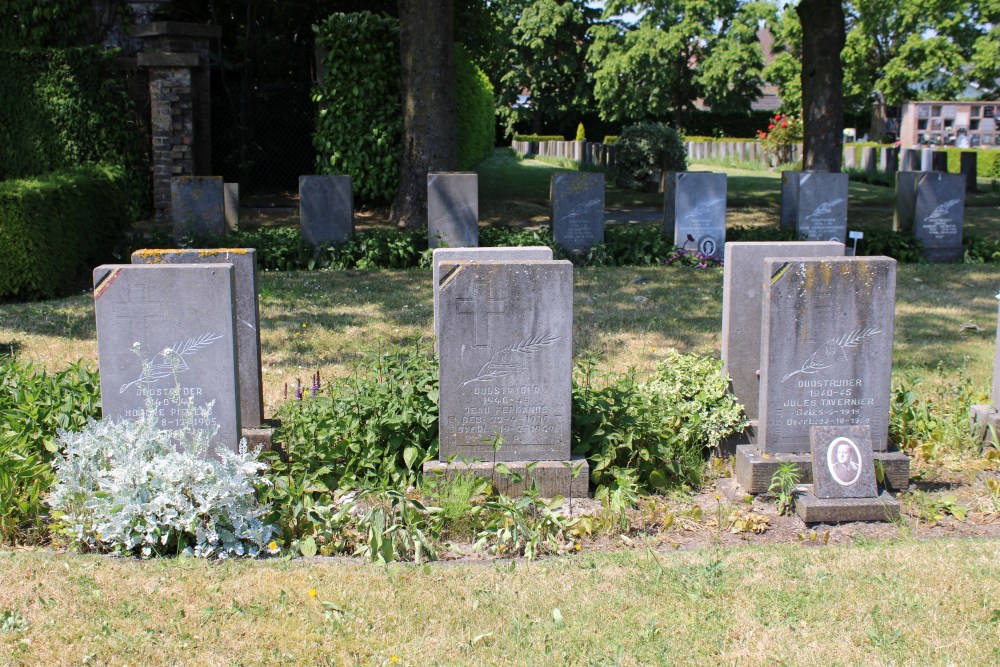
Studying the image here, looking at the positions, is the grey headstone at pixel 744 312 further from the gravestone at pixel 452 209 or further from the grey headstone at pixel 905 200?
the grey headstone at pixel 905 200

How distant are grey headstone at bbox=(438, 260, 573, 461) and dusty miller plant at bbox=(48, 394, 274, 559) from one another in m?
1.20

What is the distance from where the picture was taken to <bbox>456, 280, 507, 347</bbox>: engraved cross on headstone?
5.29m

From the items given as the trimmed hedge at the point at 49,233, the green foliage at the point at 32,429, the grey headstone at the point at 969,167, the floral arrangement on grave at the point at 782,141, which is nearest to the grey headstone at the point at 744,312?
the green foliage at the point at 32,429

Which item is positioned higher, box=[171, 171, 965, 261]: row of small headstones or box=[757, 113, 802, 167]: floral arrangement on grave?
box=[757, 113, 802, 167]: floral arrangement on grave

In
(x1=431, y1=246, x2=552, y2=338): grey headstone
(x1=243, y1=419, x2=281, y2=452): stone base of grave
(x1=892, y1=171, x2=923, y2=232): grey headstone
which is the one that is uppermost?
(x1=892, y1=171, x2=923, y2=232): grey headstone

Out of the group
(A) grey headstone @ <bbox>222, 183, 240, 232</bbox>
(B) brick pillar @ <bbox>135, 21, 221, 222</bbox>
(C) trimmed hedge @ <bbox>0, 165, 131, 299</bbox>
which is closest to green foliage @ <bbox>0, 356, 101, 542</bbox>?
(C) trimmed hedge @ <bbox>0, 165, 131, 299</bbox>

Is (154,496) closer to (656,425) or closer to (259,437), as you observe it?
(259,437)

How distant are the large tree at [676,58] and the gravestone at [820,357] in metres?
38.6

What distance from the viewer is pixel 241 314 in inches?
235

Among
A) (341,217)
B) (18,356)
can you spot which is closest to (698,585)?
Result: (18,356)

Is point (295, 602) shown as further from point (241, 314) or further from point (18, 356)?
point (18, 356)

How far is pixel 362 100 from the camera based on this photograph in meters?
16.6

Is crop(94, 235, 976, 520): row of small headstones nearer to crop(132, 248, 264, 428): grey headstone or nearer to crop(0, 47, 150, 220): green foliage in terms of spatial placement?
crop(132, 248, 264, 428): grey headstone

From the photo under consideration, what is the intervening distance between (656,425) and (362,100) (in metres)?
12.1
